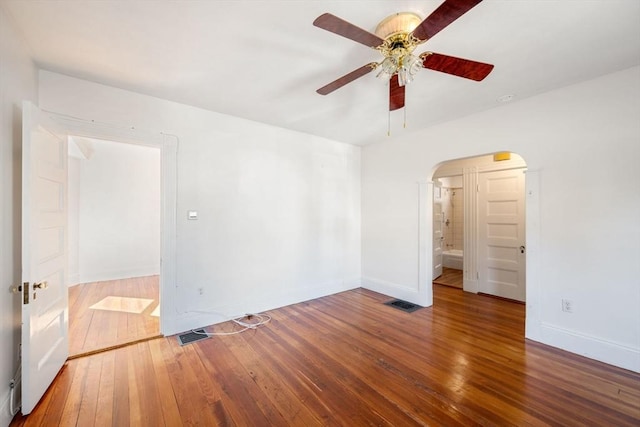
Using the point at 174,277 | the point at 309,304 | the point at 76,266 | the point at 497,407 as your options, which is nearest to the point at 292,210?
the point at 309,304

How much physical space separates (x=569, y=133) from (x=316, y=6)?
9.80 ft

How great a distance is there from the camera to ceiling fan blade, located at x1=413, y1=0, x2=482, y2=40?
4.06ft

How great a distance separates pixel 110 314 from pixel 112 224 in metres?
2.83

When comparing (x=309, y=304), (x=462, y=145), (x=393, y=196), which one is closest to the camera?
(x=462, y=145)

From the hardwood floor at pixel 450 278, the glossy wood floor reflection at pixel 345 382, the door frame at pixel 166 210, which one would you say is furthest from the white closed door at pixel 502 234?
the door frame at pixel 166 210

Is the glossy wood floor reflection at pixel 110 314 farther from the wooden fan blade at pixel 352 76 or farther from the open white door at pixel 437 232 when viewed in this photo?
the open white door at pixel 437 232

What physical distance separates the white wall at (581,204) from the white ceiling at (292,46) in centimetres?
30

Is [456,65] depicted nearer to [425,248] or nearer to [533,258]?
[533,258]

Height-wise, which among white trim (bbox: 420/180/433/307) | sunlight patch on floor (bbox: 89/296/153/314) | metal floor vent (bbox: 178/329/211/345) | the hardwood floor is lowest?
the hardwood floor

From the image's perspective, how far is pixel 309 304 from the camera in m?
4.14

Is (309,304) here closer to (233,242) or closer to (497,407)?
(233,242)

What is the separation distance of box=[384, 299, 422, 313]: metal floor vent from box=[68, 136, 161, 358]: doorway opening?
383cm

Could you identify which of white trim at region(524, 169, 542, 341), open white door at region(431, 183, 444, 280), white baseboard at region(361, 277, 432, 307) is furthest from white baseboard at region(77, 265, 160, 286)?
white trim at region(524, 169, 542, 341)

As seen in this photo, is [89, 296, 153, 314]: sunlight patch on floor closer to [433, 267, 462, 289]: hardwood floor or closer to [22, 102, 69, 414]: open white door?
[22, 102, 69, 414]: open white door
